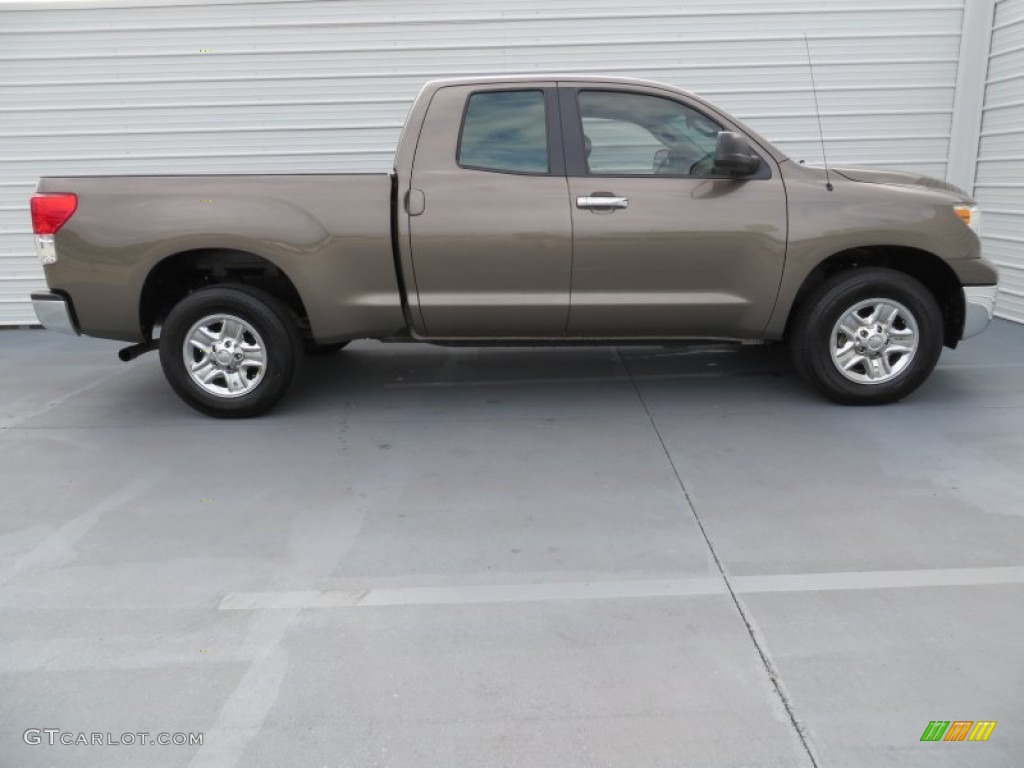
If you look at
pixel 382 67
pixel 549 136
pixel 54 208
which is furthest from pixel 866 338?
pixel 382 67

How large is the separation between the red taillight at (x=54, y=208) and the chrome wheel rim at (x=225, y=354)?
3.10 feet

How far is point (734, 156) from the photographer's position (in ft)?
14.7

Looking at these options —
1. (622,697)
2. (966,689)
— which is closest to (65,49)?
(622,697)

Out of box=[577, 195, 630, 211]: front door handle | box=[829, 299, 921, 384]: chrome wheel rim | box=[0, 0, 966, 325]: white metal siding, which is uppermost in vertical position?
box=[0, 0, 966, 325]: white metal siding

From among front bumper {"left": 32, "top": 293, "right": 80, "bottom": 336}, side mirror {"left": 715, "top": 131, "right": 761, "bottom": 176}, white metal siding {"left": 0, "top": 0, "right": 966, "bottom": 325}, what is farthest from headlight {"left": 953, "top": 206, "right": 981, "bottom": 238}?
front bumper {"left": 32, "top": 293, "right": 80, "bottom": 336}

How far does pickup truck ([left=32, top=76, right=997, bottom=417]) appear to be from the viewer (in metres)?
4.67

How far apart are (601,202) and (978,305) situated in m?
2.37

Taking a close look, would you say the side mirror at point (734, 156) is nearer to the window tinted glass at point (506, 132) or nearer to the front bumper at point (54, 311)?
the window tinted glass at point (506, 132)

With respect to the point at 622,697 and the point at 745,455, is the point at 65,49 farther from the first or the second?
the point at 622,697

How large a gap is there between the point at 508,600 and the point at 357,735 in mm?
834

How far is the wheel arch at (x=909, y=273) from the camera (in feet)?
16.2

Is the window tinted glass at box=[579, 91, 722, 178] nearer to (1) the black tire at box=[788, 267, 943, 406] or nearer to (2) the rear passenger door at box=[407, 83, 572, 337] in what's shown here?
(2) the rear passenger door at box=[407, 83, 572, 337]

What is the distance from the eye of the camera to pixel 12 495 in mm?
4031

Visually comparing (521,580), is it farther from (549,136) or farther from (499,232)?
(549,136)
